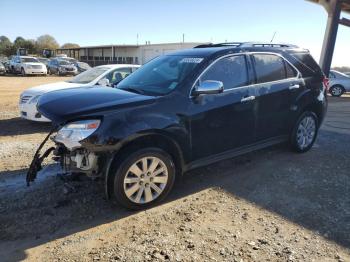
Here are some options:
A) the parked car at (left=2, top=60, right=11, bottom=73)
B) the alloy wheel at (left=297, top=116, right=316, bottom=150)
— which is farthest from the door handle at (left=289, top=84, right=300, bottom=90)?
the parked car at (left=2, top=60, right=11, bottom=73)

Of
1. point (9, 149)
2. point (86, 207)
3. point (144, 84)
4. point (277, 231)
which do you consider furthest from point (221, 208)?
point (9, 149)

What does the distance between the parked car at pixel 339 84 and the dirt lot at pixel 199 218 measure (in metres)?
14.8

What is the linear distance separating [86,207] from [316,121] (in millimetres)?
4458

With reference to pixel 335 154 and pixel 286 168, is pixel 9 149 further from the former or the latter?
pixel 335 154

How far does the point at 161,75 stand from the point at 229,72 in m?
0.96

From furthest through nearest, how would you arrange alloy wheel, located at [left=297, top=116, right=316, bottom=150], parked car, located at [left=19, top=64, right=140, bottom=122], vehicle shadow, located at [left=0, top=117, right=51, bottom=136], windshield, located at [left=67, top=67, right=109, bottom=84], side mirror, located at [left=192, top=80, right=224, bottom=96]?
windshield, located at [left=67, top=67, right=109, bottom=84]
parked car, located at [left=19, top=64, right=140, bottom=122]
vehicle shadow, located at [left=0, top=117, right=51, bottom=136]
alloy wheel, located at [left=297, top=116, right=316, bottom=150]
side mirror, located at [left=192, top=80, right=224, bottom=96]

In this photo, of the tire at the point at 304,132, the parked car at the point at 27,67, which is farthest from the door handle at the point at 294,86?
the parked car at the point at 27,67

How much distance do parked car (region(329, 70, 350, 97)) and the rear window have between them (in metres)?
14.2

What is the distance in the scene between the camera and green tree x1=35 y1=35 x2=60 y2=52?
287 ft

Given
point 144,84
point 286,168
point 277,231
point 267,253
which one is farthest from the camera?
point 286,168

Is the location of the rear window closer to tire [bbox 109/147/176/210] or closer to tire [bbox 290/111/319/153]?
tire [bbox 290/111/319/153]

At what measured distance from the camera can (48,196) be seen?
4539 millimetres

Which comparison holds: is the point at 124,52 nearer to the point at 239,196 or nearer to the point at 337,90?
the point at 337,90

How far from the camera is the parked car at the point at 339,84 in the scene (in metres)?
19.0
